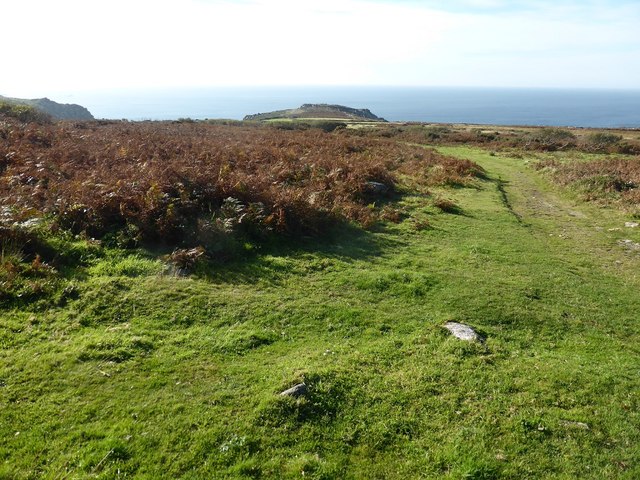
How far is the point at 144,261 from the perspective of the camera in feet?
37.5

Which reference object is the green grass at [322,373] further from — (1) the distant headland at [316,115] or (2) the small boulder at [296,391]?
(1) the distant headland at [316,115]

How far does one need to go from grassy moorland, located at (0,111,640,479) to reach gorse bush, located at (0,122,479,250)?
10 cm

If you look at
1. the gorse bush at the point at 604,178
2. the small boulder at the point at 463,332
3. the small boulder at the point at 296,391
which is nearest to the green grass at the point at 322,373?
the small boulder at the point at 296,391

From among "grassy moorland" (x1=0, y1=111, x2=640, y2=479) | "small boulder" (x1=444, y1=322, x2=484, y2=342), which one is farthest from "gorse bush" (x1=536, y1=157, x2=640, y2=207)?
"small boulder" (x1=444, y1=322, x2=484, y2=342)

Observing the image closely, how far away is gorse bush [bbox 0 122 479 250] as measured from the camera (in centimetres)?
1301

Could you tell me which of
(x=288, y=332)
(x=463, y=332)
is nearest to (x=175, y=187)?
(x=288, y=332)

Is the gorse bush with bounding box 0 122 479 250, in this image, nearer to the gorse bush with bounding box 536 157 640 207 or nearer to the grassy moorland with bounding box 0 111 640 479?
the grassy moorland with bounding box 0 111 640 479

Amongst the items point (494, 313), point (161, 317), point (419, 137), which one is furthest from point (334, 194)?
point (419, 137)

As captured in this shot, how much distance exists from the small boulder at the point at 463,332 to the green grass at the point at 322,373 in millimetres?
265

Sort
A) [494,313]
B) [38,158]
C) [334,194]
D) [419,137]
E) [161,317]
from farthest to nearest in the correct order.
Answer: [419,137]
[334,194]
[38,158]
[494,313]
[161,317]

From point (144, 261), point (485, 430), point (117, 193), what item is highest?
point (117, 193)

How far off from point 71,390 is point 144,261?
4728mm

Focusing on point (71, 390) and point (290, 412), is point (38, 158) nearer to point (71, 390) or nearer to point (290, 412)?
point (71, 390)

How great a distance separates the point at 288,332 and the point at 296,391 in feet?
7.67
